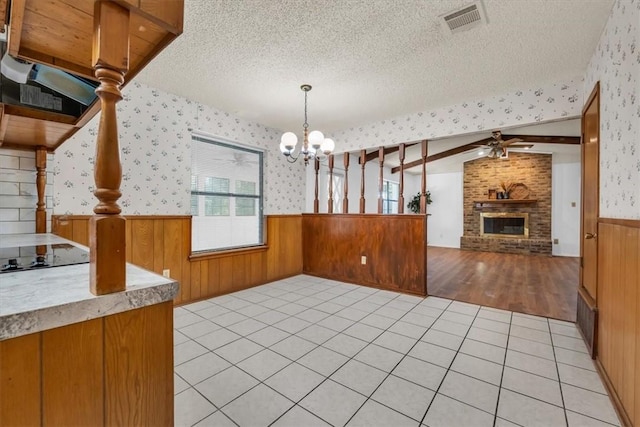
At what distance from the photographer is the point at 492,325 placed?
2811 millimetres

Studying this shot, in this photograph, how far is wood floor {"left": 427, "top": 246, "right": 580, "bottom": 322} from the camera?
3.44 metres

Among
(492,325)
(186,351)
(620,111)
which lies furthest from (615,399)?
(186,351)

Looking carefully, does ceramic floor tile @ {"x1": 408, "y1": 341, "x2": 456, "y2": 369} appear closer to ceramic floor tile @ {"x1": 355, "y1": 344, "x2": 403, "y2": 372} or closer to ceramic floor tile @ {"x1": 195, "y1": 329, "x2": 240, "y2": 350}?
ceramic floor tile @ {"x1": 355, "y1": 344, "x2": 403, "y2": 372}

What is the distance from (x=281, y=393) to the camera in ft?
5.79

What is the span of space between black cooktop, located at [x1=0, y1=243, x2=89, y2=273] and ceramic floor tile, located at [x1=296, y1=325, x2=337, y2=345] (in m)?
1.76

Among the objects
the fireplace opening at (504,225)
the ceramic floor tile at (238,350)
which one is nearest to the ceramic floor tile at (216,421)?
the ceramic floor tile at (238,350)

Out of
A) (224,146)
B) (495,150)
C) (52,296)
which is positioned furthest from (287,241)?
(495,150)

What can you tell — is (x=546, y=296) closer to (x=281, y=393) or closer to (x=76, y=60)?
(x=281, y=393)

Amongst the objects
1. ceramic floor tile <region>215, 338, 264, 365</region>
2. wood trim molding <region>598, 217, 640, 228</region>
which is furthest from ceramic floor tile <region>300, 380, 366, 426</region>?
wood trim molding <region>598, 217, 640, 228</region>

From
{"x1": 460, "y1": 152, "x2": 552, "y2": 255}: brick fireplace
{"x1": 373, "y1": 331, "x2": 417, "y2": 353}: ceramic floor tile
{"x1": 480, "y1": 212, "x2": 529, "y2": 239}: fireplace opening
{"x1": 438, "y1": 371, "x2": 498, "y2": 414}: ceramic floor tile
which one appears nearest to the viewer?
{"x1": 438, "y1": 371, "x2": 498, "y2": 414}: ceramic floor tile

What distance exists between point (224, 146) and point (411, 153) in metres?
4.77

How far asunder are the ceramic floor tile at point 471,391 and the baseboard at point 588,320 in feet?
3.41

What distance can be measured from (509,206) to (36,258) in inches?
365

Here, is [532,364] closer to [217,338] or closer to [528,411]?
[528,411]
